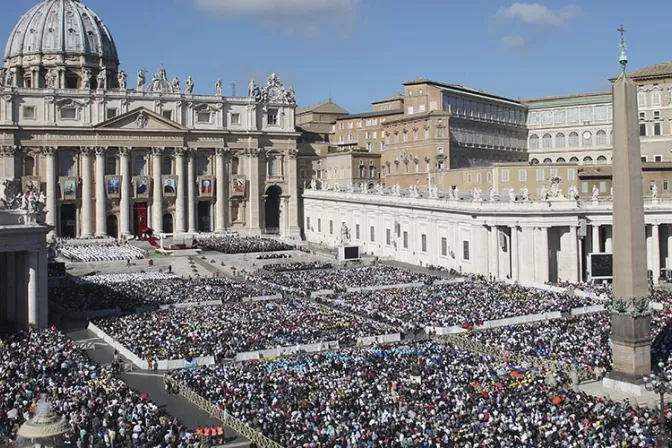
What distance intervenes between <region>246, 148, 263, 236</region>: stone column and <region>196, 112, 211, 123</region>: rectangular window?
20.2ft

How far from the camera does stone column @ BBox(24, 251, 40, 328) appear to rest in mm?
39281

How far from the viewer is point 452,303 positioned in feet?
147

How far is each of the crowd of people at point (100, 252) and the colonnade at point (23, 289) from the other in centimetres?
2890

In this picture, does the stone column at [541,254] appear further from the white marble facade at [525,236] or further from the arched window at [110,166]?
the arched window at [110,166]

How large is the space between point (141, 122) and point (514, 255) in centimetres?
4971

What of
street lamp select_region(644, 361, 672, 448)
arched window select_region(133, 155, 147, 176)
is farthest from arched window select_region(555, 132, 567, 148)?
street lamp select_region(644, 361, 672, 448)

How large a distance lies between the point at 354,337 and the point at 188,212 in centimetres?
6010

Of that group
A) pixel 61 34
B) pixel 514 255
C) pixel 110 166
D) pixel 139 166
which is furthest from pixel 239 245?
pixel 61 34

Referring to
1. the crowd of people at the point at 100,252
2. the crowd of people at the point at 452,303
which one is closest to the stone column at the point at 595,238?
the crowd of people at the point at 452,303

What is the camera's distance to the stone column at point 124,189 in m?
90.1

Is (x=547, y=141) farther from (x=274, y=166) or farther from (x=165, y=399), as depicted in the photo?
(x=165, y=399)

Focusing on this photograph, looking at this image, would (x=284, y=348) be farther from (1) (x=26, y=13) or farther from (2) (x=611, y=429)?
(1) (x=26, y=13)

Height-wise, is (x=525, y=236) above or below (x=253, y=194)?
below

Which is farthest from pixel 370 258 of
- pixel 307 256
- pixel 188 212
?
pixel 188 212
